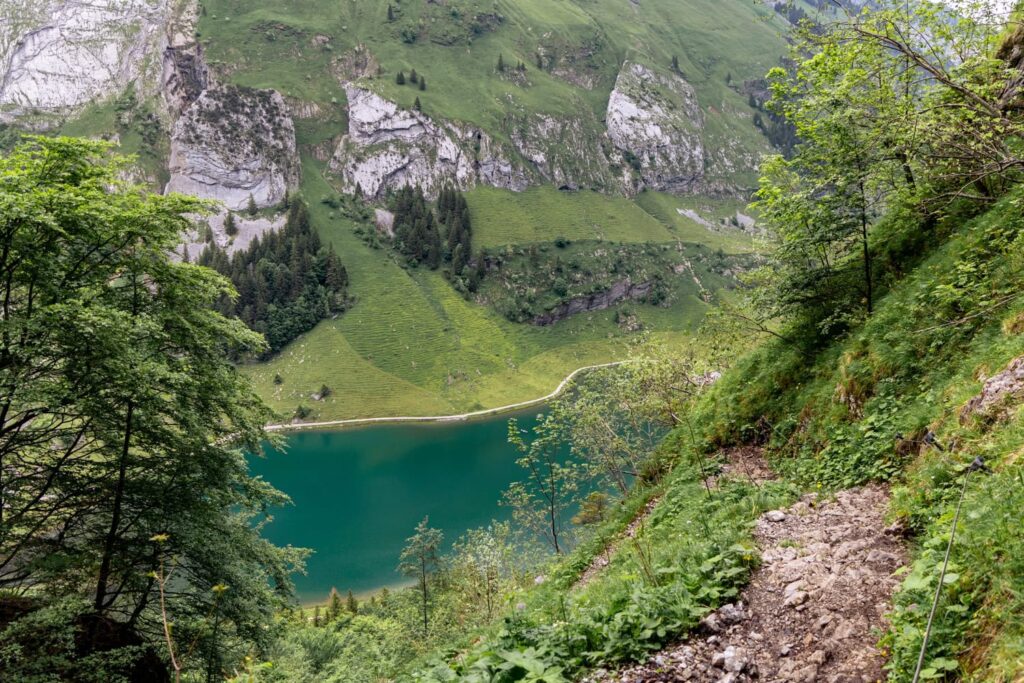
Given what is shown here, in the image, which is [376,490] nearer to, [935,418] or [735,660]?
[935,418]

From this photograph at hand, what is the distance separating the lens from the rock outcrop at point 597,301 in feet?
541

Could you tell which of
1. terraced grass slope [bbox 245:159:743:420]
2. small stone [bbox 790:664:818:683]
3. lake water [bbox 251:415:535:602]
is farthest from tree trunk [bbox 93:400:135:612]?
terraced grass slope [bbox 245:159:743:420]

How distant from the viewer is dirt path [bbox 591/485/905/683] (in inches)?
188

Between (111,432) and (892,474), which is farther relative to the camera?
(111,432)

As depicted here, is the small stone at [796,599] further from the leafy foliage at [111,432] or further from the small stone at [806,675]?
the leafy foliage at [111,432]

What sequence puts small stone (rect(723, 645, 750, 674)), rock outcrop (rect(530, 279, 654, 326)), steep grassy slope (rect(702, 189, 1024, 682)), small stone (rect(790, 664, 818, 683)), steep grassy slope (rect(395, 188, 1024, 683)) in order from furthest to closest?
rock outcrop (rect(530, 279, 654, 326)), small stone (rect(723, 645, 750, 674)), small stone (rect(790, 664, 818, 683)), steep grassy slope (rect(395, 188, 1024, 683)), steep grassy slope (rect(702, 189, 1024, 682))

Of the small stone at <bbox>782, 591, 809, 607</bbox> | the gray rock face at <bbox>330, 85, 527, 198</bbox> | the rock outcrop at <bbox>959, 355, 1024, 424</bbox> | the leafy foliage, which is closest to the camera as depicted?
the small stone at <bbox>782, 591, 809, 607</bbox>

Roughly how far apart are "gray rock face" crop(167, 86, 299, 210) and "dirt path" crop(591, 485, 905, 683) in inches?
7822

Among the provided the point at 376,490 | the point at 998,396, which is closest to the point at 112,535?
the point at 998,396

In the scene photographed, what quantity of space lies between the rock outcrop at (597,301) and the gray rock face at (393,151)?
213 ft

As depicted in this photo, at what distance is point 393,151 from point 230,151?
53.2 metres

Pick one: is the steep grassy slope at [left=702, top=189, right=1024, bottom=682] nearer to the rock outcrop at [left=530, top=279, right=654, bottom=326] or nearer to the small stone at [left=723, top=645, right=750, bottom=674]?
the small stone at [left=723, top=645, right=750, bottom=674]

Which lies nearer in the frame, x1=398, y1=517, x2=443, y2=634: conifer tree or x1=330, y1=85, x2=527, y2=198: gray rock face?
x1=398, y1=517, x2=443, y2=634: conifer tree

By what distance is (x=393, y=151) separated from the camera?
635ft
